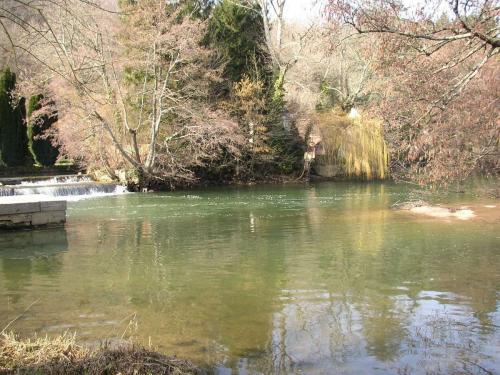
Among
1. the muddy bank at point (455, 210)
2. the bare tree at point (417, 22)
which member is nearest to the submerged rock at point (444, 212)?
the muddy bank at point (455, 210)

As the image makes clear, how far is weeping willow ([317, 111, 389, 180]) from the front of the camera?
3034 cm

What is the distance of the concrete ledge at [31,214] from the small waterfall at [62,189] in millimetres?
5929

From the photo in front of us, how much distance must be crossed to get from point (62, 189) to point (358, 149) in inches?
640

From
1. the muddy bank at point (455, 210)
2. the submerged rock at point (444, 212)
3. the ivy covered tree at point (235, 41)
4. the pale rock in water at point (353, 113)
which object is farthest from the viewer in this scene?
the pale rock in water at point (353, 113)

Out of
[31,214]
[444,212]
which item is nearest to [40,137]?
[31,214]

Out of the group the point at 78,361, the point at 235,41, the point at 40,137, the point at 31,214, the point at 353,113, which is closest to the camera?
the point at 78,361

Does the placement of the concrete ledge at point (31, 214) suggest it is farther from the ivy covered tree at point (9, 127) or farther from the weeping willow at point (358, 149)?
the weeping willow at point (358, 149)

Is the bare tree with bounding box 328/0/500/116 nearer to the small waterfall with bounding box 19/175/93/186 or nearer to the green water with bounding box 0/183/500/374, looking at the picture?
the green water with bounding box 0/183/500/374

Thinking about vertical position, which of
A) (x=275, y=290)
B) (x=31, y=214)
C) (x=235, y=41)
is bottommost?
(x=275, y=290)

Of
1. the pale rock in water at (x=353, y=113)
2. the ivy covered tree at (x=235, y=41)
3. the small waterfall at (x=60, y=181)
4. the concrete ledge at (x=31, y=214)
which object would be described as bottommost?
the concrete ledge at (x=31, y=214)

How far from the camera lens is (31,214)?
544 inches

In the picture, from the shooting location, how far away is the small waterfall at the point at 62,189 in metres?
20.4

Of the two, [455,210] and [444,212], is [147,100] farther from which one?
[455,210]

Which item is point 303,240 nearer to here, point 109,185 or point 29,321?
point 29,321
